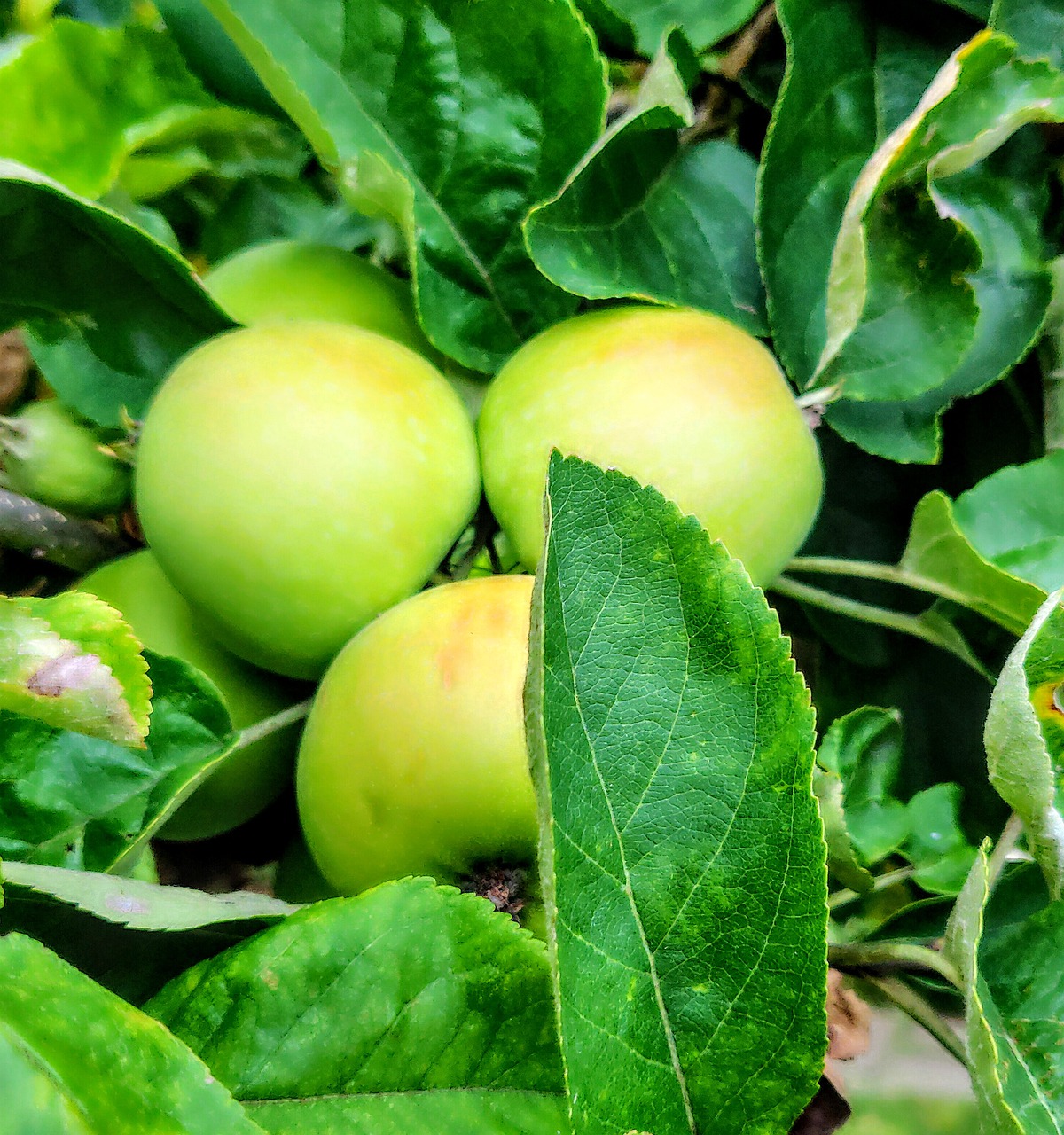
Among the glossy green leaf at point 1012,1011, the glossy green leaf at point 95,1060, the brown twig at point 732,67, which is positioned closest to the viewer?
the glossy green leaf at point 95,1060

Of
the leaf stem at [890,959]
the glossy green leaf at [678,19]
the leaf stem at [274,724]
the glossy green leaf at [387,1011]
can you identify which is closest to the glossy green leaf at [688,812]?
the glossy green leaf at [387,1011]

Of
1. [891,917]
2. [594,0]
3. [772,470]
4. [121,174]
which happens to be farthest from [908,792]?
[121,174]

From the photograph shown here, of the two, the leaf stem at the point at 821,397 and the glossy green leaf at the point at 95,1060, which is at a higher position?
the leaf stem at the point at 821,397

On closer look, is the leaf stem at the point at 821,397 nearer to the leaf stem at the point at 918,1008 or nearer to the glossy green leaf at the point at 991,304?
the glossy green leaf at the point at 991,304

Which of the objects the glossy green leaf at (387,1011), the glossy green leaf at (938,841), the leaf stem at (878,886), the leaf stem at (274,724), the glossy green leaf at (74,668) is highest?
the glossy green leaf at (74,668)

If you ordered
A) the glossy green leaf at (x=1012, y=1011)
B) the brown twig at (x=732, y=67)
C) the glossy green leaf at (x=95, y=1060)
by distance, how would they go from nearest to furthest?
the glossy green leaf at (x=95, y=1060) < the glossy green leaf at (x=1012, y=1011) < the brown twig at (x=732, y=67)

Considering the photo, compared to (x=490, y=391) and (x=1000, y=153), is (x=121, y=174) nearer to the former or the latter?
(x=490, y=391)

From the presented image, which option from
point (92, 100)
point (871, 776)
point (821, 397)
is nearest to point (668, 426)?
point (821, 397)

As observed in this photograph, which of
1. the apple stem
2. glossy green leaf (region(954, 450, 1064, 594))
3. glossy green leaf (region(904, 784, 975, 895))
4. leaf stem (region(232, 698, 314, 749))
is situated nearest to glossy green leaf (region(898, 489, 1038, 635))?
glossy green leaf (region(954, 450, 1064, 594))

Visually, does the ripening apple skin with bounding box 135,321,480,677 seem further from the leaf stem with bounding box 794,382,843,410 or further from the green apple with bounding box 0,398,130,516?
the leaf stem with bounding box 794,382,843,410
